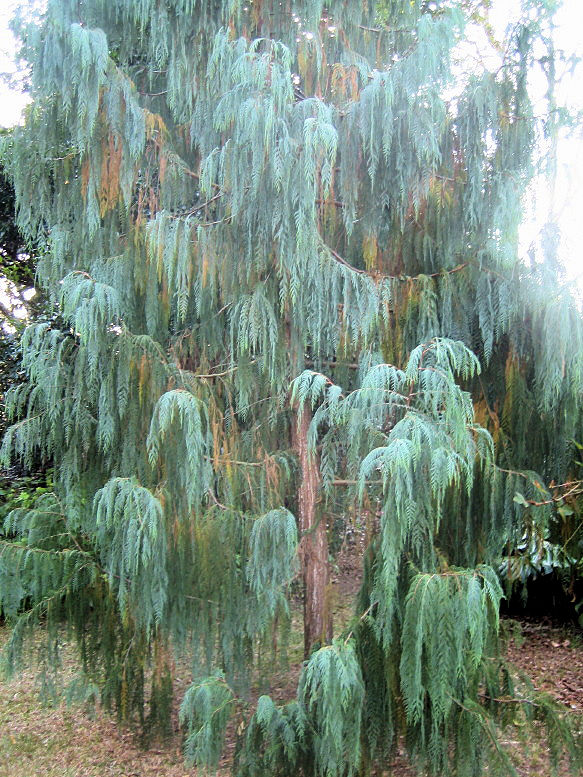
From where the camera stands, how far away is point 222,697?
3252mm

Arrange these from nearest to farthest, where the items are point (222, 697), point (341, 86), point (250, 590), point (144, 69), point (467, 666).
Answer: point (467, 666) < point (222, 697) < point (250, 590) < point (341, 86) < point (144, 69)

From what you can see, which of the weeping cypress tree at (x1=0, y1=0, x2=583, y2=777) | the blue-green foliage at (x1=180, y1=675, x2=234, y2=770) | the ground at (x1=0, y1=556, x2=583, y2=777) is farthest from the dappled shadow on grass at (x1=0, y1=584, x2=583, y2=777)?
the weeping cypress tree at (x1=0, y1=0, x2=583, y2=777)

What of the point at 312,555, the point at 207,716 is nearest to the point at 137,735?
the point at 207,716

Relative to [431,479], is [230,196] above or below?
above

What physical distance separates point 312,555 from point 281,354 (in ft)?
3.86

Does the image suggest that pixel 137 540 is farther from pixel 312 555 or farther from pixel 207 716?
pixel 312 555

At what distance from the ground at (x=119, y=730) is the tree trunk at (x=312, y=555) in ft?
1.14

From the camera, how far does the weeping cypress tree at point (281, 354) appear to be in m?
2.96

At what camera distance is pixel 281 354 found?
3572 mm

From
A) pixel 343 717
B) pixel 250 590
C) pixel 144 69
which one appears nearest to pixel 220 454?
pixel 250 590

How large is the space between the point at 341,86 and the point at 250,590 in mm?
2644

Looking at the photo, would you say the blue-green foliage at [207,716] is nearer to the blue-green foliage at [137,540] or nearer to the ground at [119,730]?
the blue-green foliage at [137,540]

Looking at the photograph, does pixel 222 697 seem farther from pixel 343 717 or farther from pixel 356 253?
pixel 356 253

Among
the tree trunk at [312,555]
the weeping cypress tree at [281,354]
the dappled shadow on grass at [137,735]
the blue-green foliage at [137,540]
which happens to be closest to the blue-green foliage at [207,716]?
the weeping cypress tree at [281,354]
